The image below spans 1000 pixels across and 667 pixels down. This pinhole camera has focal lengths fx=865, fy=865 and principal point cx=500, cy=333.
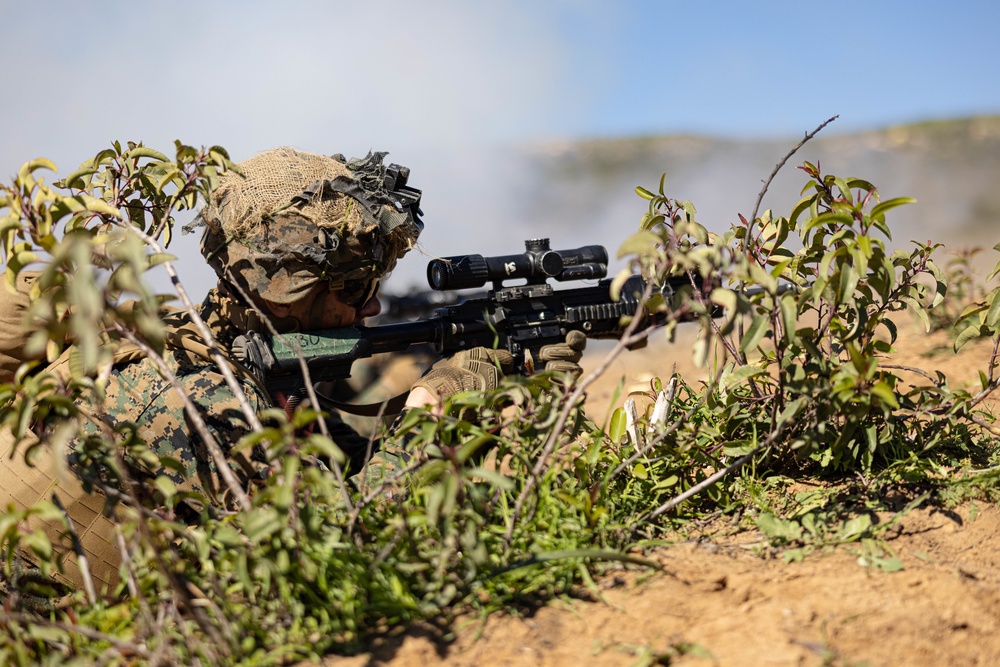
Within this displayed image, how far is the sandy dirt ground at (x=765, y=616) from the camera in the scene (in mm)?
1665

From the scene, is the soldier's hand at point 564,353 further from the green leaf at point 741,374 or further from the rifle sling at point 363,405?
the green leaf at point 741,374

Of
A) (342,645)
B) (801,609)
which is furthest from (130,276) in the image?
(801,609)

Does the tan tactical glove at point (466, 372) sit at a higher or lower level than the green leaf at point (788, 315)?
lower

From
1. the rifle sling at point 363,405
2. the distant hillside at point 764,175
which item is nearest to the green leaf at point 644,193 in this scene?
the rifle sling at point 363,405

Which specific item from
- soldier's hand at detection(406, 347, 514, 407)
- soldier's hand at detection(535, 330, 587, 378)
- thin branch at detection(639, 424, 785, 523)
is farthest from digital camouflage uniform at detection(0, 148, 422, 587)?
thin branch at detection(639, 424, 785, 523)

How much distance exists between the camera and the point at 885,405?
212 cm

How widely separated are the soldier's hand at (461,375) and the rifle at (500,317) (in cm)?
12

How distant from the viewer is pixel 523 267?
340 cm

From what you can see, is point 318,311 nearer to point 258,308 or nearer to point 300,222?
point 258,308

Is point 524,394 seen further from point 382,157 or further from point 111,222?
point 382,157

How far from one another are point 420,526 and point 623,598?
0.48 meters

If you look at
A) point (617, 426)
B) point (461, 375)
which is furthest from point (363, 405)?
point (617, 426)

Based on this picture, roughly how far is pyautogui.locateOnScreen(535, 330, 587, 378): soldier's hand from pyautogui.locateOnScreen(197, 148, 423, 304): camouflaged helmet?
2.49 feet

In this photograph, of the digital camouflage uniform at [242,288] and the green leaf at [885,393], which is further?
the digital camouflage uniform at [242,288]
